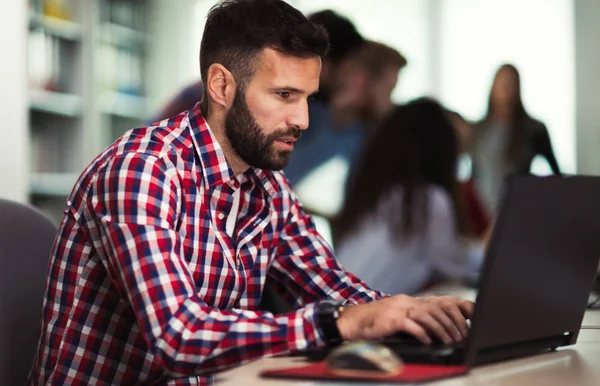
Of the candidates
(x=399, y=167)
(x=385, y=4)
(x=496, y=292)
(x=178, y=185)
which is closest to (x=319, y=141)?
(x=399, y=167)

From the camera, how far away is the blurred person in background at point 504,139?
474 centimetres

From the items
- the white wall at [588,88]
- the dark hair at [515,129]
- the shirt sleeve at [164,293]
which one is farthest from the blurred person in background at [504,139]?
the shirt sleeve at [164,293]

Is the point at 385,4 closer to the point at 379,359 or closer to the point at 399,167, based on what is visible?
the point at 399,167

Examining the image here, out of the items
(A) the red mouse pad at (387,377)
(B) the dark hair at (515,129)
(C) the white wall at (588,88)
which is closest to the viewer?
(A) the red mouse pad at (387,377)

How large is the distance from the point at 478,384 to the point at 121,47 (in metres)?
4.75

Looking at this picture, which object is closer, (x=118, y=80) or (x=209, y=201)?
(x=209, y=201)

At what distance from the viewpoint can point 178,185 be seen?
133cm

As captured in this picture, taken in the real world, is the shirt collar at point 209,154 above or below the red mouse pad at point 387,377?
above

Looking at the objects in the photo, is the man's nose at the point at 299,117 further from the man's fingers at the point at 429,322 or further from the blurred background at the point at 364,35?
the blurred background at the point at 364,35

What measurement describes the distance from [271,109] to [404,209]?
151cm

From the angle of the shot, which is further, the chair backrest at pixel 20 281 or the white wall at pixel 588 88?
the white wall at pixel 588 88

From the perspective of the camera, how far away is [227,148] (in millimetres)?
1523

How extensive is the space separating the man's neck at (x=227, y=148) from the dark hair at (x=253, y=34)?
8 cm

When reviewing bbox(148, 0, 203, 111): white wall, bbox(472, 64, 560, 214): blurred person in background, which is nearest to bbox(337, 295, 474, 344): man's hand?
bbox(472, 64, 560, 214): blurred person in background
